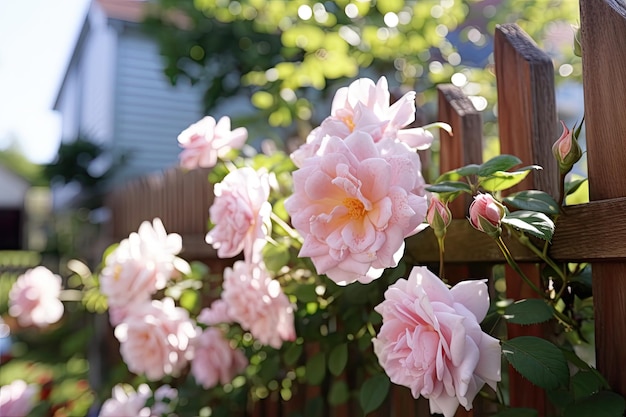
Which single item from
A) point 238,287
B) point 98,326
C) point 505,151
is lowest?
point 98,326

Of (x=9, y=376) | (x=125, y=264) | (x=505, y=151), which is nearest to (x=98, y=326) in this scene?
(x=9, y=376)

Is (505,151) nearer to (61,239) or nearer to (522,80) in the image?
(522,80)

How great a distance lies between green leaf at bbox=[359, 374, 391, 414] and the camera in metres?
0.93

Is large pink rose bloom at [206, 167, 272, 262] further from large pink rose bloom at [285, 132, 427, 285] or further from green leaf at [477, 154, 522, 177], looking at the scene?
green leaf at [477, 154, 522, 177]

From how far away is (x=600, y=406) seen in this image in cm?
72

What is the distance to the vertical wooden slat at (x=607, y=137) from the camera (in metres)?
0.77

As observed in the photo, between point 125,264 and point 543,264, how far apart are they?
853 millimetres

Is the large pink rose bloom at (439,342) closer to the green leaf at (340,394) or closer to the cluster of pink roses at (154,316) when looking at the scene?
the green leaf at (340,394)

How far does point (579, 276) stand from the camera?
0.88m

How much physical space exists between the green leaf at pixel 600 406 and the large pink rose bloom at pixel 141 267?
86 cm

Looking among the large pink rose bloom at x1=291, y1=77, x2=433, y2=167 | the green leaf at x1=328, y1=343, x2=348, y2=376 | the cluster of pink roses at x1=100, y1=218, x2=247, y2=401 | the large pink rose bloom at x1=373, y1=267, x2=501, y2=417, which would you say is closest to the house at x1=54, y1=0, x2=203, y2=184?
the cluster of pink roses at x1=100, y1=218, x2=247, y2=401

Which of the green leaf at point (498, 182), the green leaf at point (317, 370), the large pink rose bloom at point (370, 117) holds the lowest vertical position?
the green leaf at point (317, 370)

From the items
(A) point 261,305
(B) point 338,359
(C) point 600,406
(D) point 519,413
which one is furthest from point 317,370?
(C) point 600,406

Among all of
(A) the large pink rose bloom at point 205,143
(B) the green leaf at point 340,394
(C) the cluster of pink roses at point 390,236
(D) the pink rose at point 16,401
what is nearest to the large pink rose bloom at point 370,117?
(C) the cluster of pink roses at point 390,236
